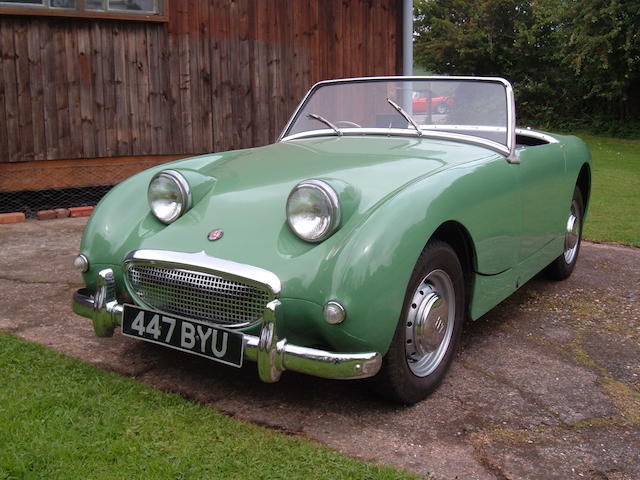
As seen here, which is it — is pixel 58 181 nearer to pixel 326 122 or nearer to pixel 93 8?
pixel 93 8

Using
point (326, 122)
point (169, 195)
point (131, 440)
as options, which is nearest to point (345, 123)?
point (326, 122)

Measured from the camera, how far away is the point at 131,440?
2346 mm

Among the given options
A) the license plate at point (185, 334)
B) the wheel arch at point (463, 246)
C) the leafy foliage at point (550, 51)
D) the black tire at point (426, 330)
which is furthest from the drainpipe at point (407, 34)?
the leafy foliage at point (550, 51)

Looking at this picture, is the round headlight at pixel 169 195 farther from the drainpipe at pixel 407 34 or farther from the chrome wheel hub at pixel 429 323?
the drainpipe at pixel 407 34

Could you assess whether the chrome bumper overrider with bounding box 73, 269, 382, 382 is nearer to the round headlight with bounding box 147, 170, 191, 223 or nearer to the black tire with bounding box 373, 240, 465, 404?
the black tire with bounding box 373, 240, 465, 404

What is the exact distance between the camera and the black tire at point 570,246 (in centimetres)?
452

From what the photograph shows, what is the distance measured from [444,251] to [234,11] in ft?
19.0

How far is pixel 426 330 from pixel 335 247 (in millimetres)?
555

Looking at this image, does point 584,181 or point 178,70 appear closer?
point 584,181

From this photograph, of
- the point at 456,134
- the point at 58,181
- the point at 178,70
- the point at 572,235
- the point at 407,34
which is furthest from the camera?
the point at 407,34

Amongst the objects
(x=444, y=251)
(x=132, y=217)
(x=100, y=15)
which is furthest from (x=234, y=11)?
(x=444, y=251)

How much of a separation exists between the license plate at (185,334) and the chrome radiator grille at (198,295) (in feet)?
0.24

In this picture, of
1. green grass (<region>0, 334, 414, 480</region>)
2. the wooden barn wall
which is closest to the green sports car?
green grass (<region>0, 334, 414, 480</region>)

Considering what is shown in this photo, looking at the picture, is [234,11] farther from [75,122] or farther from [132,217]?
[132,217]
